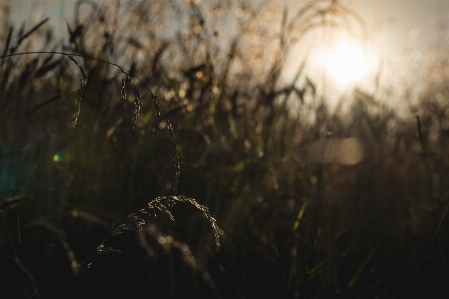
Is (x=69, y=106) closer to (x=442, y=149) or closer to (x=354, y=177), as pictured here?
(x=354, y=177)

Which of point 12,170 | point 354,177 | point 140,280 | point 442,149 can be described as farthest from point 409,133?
point 12,170

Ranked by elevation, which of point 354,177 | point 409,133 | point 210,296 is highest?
point 409,133

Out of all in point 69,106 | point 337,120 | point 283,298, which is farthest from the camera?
point 337,120

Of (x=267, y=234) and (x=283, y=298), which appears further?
(x=267, y=234)

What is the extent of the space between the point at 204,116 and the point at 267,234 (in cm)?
53

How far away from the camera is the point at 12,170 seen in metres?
1.15

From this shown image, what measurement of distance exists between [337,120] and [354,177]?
0.35 meters

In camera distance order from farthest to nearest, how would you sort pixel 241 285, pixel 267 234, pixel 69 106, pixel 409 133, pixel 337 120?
pixel 409 133, pixel 337 120, pixel 69 106, pixel 267 234, pixel 241 285

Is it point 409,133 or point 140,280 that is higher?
point 409,133

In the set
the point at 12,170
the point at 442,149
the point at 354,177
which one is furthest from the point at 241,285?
the point at 442,149

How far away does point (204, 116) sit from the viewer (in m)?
1.60

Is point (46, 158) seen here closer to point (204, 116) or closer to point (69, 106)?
point (69, 106)

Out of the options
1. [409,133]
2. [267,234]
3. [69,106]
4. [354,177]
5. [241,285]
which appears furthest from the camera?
[409,133]

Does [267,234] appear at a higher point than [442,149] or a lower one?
lower
